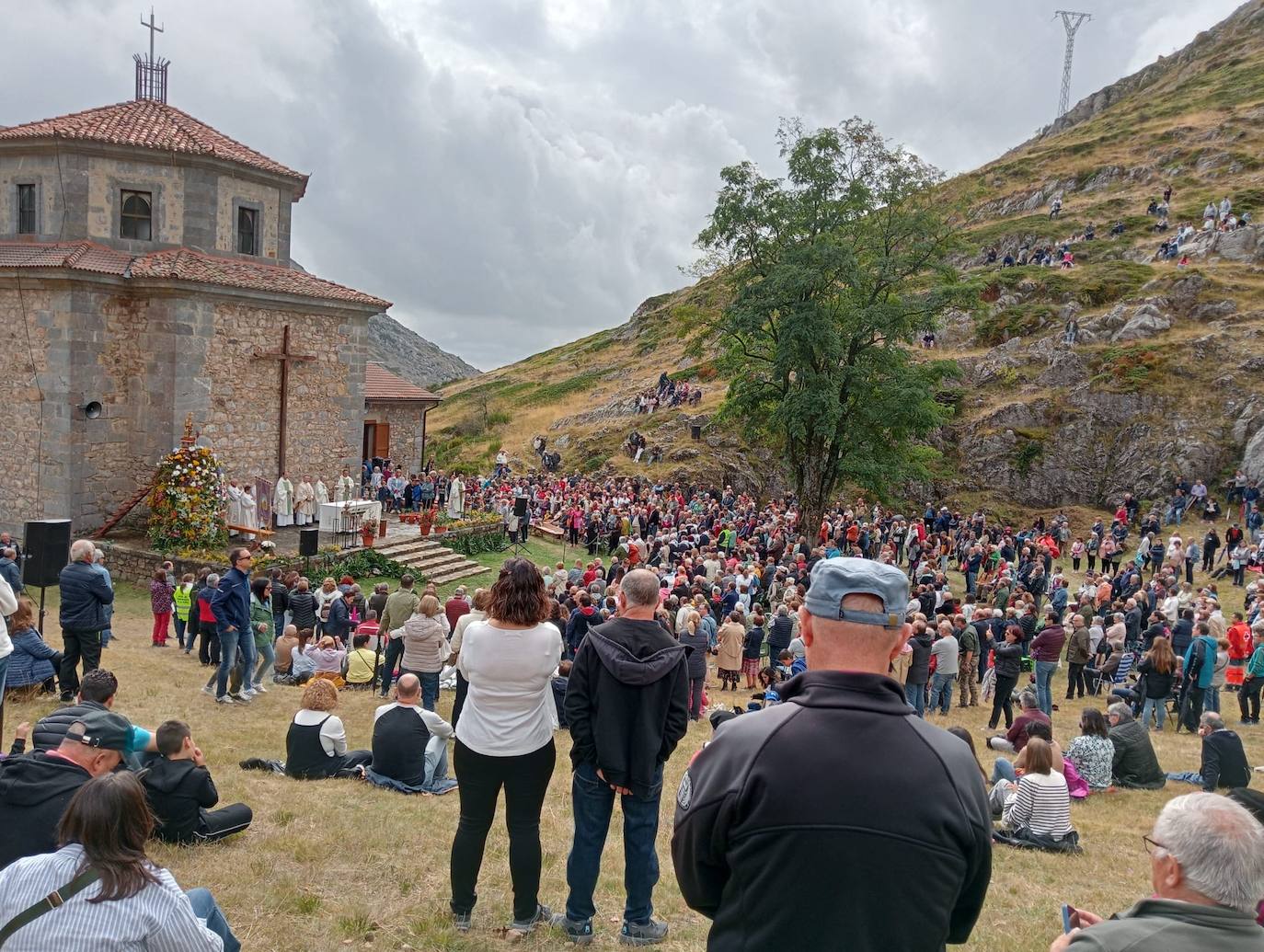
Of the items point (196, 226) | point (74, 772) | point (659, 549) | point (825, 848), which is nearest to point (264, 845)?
point (74, 772)

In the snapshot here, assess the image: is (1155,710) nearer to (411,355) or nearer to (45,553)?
(45,553)

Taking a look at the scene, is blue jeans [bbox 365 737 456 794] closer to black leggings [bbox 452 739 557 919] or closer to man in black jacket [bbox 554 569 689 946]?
black leggings [bbox 452 739 557 919]

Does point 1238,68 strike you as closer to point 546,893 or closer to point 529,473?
point 529,473

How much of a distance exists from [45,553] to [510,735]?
925 cm

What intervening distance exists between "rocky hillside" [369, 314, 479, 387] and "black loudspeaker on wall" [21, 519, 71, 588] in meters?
119

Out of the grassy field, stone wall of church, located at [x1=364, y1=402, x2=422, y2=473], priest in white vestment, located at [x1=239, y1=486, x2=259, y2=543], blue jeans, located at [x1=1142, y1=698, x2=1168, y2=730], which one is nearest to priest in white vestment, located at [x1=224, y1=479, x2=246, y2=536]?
priest in white vestment, located at [x1=239, y1=486, x2=259, y2=543]

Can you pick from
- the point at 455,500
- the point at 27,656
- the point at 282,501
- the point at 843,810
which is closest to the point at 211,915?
the point at 843,810

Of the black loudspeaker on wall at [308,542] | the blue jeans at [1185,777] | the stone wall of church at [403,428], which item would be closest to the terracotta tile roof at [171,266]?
the black loudspeaker on wall at [308,542]

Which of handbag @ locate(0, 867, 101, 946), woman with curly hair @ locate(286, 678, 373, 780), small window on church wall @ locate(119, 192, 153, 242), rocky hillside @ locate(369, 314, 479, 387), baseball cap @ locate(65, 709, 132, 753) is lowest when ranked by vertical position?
woman with curly hair @ locate(286, 678, 373, 780)

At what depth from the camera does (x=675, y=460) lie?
3731 cm

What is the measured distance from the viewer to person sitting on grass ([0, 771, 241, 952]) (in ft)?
9.07

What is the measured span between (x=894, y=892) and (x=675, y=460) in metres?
35.3

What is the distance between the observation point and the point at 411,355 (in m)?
151

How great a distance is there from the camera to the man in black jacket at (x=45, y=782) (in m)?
3.93
